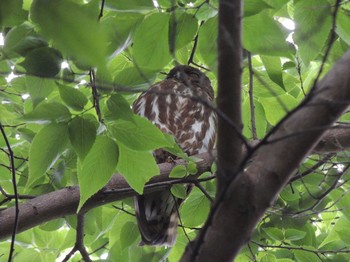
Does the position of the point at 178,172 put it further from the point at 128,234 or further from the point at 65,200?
the point at 128,234

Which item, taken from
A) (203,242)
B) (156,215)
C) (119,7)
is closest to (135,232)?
(156,215)

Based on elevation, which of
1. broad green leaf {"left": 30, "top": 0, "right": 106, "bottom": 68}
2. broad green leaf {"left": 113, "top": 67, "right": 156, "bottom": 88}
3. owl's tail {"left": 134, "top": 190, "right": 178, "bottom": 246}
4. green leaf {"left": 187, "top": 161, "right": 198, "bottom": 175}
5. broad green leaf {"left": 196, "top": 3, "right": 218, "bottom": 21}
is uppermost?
broad green leaf {"left": 30, "top": 0, "right": 106, "bottom": 68}

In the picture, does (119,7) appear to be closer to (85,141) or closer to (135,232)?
(85,141)

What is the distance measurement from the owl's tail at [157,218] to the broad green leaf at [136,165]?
3.13ft

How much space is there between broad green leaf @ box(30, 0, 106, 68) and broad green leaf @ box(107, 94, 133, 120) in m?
0.93

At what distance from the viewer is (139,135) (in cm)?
165

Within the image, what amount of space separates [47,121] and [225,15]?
2.56 feet

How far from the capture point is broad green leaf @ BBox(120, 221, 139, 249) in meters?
2.68

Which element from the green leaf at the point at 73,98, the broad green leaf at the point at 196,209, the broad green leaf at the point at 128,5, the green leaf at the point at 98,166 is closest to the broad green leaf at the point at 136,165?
the green leaf at the point at 98,166

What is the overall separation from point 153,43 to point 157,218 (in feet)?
4.78

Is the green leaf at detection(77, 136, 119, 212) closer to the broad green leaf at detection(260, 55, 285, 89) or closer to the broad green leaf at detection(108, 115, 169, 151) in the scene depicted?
the broad green leaf at detection(108, 115, 169, 151)

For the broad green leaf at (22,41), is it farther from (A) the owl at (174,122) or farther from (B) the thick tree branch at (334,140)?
(A) the owl at (174,122)

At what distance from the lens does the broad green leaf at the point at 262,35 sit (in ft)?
5.17

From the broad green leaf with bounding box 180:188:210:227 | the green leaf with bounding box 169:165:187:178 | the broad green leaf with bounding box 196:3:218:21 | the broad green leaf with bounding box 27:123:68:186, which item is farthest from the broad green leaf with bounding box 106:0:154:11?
the broad green leaf with bounding box 180:188:210:227
